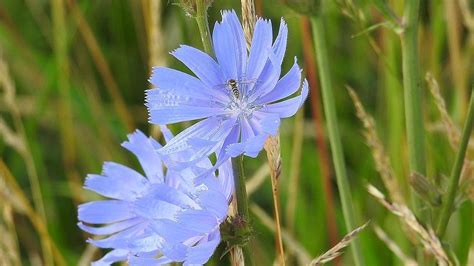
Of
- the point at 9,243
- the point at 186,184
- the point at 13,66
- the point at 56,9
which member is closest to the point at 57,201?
the point at 13,66

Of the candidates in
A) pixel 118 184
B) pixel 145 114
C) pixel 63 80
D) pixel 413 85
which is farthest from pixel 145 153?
pixel 145 114

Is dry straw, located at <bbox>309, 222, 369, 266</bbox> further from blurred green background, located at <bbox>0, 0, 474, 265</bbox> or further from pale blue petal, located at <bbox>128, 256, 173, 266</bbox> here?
blurred green background, located at <bbox>0, 0, 474, 265</bbox>

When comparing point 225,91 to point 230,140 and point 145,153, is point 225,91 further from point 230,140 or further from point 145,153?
point 145,153

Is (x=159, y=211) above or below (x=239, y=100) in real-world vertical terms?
below

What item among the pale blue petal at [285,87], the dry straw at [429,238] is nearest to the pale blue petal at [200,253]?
the pale blue petal at [285,87]

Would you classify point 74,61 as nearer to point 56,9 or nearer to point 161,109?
point 56,9

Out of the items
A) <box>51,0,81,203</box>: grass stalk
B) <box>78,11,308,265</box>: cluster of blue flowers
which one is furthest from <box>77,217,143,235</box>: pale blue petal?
<box>51,0,81,203</box>: grass stalk

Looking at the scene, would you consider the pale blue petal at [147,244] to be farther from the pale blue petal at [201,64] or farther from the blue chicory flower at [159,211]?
the pale blue petal at [201,64]
